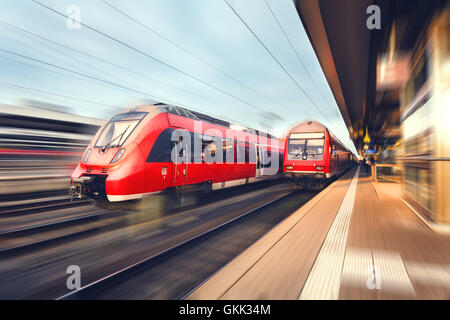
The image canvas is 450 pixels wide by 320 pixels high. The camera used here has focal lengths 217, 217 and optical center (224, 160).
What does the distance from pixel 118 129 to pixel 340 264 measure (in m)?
5.26

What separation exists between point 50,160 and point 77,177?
399cm

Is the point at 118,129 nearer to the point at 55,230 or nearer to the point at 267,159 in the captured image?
the point at 55,230

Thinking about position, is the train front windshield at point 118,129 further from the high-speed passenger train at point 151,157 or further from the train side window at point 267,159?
the train side window at point 267,159

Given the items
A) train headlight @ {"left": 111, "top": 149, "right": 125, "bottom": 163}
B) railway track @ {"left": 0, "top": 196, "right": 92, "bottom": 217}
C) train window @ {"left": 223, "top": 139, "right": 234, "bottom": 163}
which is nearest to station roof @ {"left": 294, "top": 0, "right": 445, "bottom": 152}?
train window @ {"left": 223, "top": 139, "right": 234, "bottom": 163}

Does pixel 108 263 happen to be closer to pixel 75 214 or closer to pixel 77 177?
pixel 77 177

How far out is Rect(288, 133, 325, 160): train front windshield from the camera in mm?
9562

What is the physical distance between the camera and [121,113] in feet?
18.8

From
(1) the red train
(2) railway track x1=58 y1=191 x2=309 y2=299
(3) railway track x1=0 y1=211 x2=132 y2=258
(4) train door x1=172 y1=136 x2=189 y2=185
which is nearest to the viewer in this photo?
(2) railway track x1=58 y1=191 x2=309 y2=299

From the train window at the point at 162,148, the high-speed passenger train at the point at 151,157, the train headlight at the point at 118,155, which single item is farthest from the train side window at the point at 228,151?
the train headlight at the point at 118,155

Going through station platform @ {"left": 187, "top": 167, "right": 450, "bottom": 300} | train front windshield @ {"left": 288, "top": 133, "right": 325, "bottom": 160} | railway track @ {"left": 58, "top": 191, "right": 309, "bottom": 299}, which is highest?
train front windshield @ {"left": 288, "top": 133, "right": 325, "bottom": 160}

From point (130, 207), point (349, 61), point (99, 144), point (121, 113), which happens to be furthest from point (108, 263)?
point (349, 61)

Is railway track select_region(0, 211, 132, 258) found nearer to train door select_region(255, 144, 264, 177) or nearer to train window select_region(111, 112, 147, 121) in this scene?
train window select_region(111, 112, 147, 121)

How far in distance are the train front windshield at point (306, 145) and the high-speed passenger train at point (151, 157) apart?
13.2 feet

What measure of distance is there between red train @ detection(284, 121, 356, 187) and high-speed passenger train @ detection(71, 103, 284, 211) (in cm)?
383
